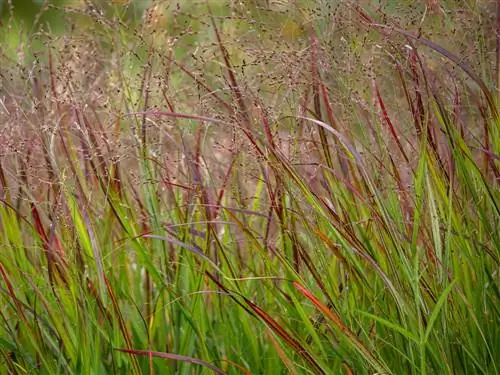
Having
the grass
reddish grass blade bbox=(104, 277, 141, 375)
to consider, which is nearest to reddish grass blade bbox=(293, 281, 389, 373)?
the grass

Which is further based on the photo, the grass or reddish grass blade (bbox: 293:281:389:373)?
the grass

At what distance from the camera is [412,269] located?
1916mm

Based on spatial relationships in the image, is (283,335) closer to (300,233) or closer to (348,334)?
(348,334)

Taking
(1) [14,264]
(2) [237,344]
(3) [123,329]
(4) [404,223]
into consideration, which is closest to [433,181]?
(4) [404,223]

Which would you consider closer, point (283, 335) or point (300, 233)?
point (283, 335)

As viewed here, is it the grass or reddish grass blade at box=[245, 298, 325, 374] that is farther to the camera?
the grass

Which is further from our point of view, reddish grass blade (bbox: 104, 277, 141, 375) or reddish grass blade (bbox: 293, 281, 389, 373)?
reddish grass blade (bbox: 104, 277, 141, 375)

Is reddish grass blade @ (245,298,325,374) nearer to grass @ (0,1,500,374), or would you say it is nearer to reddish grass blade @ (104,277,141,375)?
grass @ (0,1,500,374)

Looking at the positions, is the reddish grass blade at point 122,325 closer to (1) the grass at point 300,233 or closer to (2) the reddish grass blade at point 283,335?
(1) the grass at point 300,233

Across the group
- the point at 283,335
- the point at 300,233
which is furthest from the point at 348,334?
the point at 300,233

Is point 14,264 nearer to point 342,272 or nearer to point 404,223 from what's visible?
point 342,272

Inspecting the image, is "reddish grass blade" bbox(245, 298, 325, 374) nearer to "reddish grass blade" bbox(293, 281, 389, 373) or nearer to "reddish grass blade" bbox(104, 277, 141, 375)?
"reddish grass blade" bbox(293, 281, 389, 373)

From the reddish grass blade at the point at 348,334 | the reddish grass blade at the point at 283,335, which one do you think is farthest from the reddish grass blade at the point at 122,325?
the reddish grass blade at the point at 348,334

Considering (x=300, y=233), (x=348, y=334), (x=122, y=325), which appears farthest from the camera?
(x=300, y=233)
